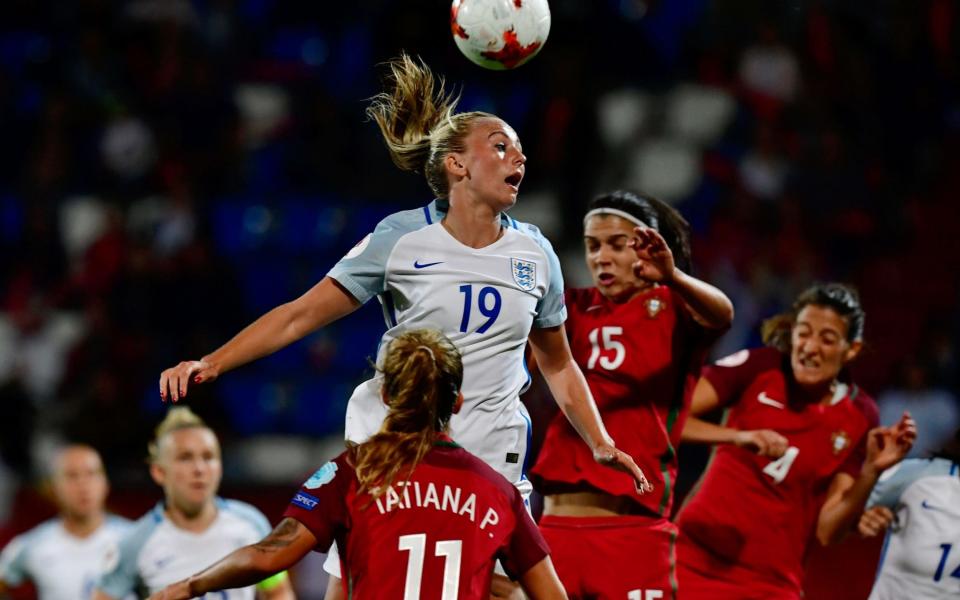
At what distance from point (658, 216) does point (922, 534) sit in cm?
163

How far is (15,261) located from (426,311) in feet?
23.4

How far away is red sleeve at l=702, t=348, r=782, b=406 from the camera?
5617 mm

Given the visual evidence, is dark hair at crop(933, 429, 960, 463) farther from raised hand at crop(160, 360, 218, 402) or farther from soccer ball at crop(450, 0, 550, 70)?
raised hand at crop(160, 360, 218, 402)

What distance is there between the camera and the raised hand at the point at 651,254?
446 cm

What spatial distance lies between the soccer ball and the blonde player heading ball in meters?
1.46

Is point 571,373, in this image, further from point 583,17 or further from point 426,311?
point 583,17

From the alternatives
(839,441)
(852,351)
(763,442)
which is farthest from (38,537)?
(852,351)

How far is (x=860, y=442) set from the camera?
562cm

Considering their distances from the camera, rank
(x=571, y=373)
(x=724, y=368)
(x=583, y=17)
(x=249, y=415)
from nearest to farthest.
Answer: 1. (x=571, y=373)
2. (x=724, y=368)
3. (x=249, y=415)
4. (x=583, y=17)


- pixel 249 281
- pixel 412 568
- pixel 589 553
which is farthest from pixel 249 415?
pixel 412 568

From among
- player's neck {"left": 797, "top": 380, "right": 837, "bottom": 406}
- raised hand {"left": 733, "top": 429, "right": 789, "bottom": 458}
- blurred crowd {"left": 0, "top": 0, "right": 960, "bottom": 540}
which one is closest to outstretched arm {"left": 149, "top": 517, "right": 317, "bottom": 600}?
raised hand {"left": 733, "top": 429, "right": 789, "bottom": 458}

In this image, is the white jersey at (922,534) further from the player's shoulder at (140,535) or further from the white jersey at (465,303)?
the player's shoulder at (140,535)

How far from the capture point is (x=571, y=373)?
4.73 m

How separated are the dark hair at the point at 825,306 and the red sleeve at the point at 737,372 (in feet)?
0.33
